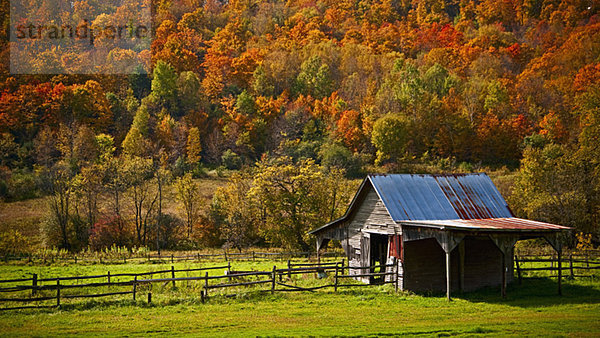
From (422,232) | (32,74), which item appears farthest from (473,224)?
(32,74)

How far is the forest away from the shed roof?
20304 millimetres

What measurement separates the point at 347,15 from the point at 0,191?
110864 millimetres

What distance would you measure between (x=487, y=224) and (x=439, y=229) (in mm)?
3047

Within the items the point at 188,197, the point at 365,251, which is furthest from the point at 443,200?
the point at 188,197

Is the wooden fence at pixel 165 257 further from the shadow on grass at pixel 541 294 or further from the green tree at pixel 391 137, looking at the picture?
the green tree at pixel 391 137

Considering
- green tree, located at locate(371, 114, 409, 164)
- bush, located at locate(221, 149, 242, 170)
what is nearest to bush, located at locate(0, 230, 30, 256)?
bush, located at locate(221, 149, 242, 170)

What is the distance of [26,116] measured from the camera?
9000 centimetres

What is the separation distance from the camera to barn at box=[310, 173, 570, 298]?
81.3 feet

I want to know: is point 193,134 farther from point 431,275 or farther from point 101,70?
point 431,275

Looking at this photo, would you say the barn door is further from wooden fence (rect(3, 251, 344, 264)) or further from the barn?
wooden fence (rect(3, 251, 344, 264))

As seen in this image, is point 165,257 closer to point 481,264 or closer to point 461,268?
point 461,268

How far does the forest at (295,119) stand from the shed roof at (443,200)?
20304mm

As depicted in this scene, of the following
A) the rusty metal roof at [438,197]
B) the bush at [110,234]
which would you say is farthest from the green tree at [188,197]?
the rusty metal roof at [438,197]

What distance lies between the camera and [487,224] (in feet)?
84.4
